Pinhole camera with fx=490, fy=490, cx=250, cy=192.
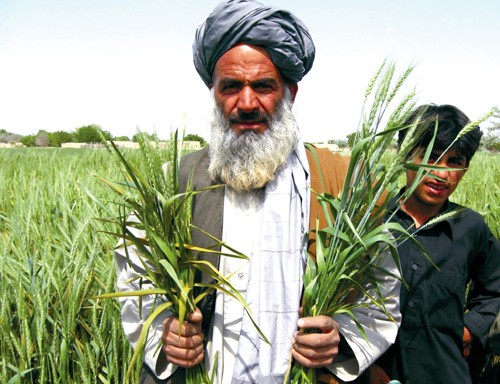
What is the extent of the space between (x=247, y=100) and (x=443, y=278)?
0.94 metres

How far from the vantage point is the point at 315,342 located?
127cm

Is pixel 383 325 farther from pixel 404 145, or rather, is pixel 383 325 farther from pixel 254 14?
pixel 254 14

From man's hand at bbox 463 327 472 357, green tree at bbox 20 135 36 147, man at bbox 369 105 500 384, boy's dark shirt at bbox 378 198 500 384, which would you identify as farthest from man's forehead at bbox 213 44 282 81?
green tree at bbox 20 135 36 147

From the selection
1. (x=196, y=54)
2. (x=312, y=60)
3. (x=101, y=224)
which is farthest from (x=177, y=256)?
(x=101, y=224)

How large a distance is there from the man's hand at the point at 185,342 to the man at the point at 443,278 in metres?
0.70

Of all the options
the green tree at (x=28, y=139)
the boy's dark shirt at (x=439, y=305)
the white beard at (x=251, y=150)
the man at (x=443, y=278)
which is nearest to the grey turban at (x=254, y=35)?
the white beard at (x=251, y=150)

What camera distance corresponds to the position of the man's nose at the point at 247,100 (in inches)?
61.4

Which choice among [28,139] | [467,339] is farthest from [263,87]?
[28,139]

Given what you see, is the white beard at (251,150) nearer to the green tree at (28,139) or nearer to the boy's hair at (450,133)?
the boy's hair at (450,133)

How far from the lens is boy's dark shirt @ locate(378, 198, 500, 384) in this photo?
1723 millimetres

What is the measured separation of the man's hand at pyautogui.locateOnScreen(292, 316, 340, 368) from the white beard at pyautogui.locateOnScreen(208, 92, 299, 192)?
0.49 meters

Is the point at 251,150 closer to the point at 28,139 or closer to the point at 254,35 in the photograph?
the point at 254,35

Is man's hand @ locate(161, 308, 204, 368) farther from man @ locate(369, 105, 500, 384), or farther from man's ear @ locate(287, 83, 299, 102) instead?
man's ear @ locate(287, 83, 299, 102)

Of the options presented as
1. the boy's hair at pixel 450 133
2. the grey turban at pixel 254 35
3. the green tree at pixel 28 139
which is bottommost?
the boy's hair at pixel 450 133
